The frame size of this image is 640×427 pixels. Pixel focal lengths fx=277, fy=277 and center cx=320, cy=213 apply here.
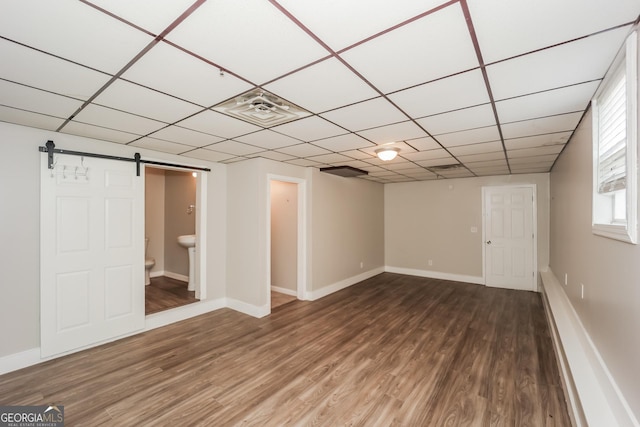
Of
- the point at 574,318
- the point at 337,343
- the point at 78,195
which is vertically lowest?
the point at 337,343

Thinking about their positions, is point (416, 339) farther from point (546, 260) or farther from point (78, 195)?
point (78, 195)

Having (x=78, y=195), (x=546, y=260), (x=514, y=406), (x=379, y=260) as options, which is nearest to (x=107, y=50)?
(x=78, y=195)

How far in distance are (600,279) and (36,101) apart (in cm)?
442

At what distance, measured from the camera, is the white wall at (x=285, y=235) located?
5164mm

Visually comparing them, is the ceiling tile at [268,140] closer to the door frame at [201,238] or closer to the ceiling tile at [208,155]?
the ceiling tile at [208,155]

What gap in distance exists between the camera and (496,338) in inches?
135

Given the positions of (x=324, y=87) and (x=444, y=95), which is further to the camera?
(x=444, y=95)

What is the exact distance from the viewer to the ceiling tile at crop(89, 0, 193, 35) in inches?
45.8

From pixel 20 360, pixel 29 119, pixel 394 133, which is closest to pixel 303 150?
pixel 394 133

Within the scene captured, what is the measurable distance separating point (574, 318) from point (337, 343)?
245 centimetres

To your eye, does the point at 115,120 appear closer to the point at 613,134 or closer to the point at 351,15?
the point at 351,15

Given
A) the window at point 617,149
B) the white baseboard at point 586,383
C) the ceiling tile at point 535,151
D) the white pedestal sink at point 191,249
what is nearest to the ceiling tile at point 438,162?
the ceiling tile at point 535,151

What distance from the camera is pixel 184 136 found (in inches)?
120

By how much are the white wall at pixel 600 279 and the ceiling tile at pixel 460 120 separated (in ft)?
2.51
